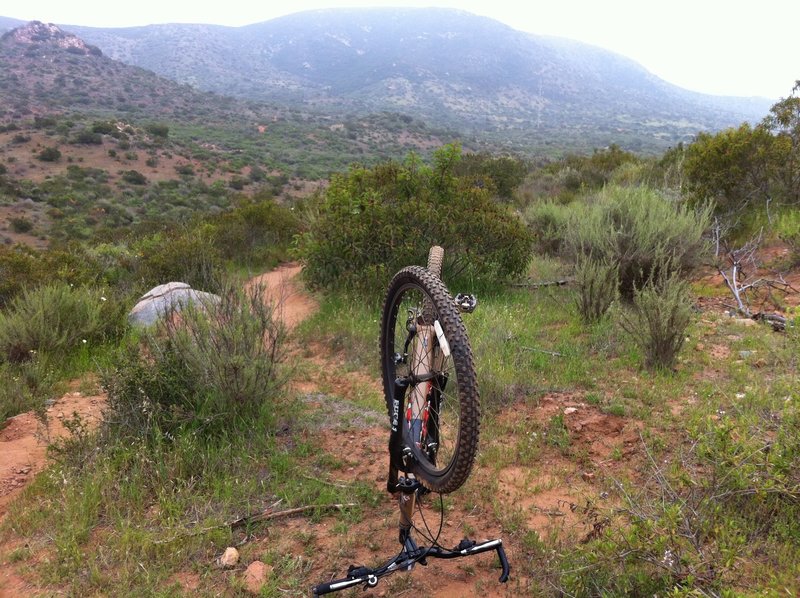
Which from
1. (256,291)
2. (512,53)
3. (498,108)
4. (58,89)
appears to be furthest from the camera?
(512,53)

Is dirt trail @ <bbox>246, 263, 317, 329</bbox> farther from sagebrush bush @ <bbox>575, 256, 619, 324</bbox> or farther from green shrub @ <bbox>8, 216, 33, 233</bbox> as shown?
green shrub @ <bbox>8, 216, 33, 233</bbox>

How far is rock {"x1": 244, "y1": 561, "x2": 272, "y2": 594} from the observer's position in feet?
8.58

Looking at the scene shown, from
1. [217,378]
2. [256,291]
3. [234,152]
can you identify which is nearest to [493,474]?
[217,378]

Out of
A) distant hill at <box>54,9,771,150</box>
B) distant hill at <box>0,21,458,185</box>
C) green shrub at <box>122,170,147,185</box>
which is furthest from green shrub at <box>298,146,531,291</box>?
distant hill at <box>54,9,771,150</box>

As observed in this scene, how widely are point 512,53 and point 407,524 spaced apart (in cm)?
21892

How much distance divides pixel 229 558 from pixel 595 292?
4.85 m

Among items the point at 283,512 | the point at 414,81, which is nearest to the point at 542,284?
the point at 283,512

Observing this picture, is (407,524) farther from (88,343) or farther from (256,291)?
(88,343)

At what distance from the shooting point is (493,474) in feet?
11.5

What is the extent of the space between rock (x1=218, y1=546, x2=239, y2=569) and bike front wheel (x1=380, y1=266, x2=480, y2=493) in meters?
1.14

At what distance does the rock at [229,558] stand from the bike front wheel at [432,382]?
44.9 inches

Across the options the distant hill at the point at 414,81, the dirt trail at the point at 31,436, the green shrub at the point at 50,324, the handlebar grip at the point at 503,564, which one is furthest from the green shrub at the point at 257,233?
the distant hill at the point at 414,81

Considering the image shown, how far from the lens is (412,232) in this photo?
757 cm

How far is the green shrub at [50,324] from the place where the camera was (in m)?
5.64
